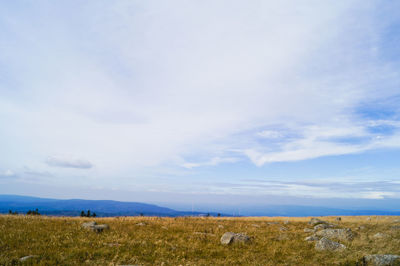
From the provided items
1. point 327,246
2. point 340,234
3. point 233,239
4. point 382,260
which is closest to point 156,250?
point 233,239

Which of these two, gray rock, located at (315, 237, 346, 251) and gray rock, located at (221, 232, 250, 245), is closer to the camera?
gray rock, located at (315, 237, 346, 251)

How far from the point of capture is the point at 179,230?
19.8 meters

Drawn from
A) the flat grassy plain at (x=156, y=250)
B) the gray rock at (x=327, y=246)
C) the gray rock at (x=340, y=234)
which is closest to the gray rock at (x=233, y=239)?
the flat grassy plain at (x=156, y=250)

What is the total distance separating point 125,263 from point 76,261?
2137mm

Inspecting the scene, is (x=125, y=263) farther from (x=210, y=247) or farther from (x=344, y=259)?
(x=344, y=259)

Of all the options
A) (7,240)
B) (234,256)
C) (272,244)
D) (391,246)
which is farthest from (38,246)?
(391,246)

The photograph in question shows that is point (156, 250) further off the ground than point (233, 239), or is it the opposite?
point (156, 250)

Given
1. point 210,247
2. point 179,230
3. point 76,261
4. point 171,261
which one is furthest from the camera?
point 179,230

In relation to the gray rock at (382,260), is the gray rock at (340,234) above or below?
below

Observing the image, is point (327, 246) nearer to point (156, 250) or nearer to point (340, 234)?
point (340, 234)

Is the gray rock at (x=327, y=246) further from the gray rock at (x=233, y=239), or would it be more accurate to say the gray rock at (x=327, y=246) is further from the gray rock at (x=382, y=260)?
the gray rock at (x=233, y=239)

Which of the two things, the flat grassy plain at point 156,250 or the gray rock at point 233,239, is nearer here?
the flat grassy plain at point 156,250

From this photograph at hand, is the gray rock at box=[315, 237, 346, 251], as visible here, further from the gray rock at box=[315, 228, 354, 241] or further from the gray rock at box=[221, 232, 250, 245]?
the gray rock at box=[221, 232, 250, 245]

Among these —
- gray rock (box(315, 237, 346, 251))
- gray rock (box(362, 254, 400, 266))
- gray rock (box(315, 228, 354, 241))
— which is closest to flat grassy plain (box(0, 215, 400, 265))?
gray rock (box(315, 237, 346, 251))
